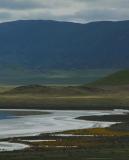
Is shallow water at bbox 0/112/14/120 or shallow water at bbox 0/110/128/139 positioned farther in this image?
shallow water at bbox 0/112/14/120

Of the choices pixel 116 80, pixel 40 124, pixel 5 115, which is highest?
pixel 116 80

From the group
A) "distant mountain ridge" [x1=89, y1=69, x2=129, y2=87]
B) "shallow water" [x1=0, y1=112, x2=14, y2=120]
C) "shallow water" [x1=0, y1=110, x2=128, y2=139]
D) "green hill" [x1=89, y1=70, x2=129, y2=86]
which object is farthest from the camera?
"green hill" [x1=89, y1=70, x2=129, y2=86]

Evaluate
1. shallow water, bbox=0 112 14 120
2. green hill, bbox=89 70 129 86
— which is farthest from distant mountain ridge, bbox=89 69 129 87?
shallow water, bbox=0 112 14 120

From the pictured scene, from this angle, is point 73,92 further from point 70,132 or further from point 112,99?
point 70,132

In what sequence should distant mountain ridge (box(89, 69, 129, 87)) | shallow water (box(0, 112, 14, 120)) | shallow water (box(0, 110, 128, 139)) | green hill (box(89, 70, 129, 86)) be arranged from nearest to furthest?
shallow water (box(0, 110, 128, 139)) < shallow water (box(0, 112, 14, 120)) < distant mountain ridge (box(89, 69, 129, 87)) < green hill (box(89, 70, 129, 86))

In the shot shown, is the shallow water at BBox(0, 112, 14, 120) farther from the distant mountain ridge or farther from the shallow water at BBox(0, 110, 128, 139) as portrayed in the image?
the distant mountain ridge

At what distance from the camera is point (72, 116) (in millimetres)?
105000

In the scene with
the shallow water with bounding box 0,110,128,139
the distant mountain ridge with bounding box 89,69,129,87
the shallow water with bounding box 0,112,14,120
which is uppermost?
the distant mountain ridge with bounding box 89,69,129,87

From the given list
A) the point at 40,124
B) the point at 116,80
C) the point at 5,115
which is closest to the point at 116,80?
the point at 116,80

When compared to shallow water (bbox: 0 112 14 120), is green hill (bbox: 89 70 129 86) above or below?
above

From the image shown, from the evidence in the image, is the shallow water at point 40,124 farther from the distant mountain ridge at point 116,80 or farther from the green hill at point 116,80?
the green hill at point 116,80

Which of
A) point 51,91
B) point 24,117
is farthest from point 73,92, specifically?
point 24,117

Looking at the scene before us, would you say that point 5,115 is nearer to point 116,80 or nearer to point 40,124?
point 40,124

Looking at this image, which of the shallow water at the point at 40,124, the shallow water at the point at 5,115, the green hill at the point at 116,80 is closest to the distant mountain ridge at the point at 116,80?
the green hill at the point at 116,80
